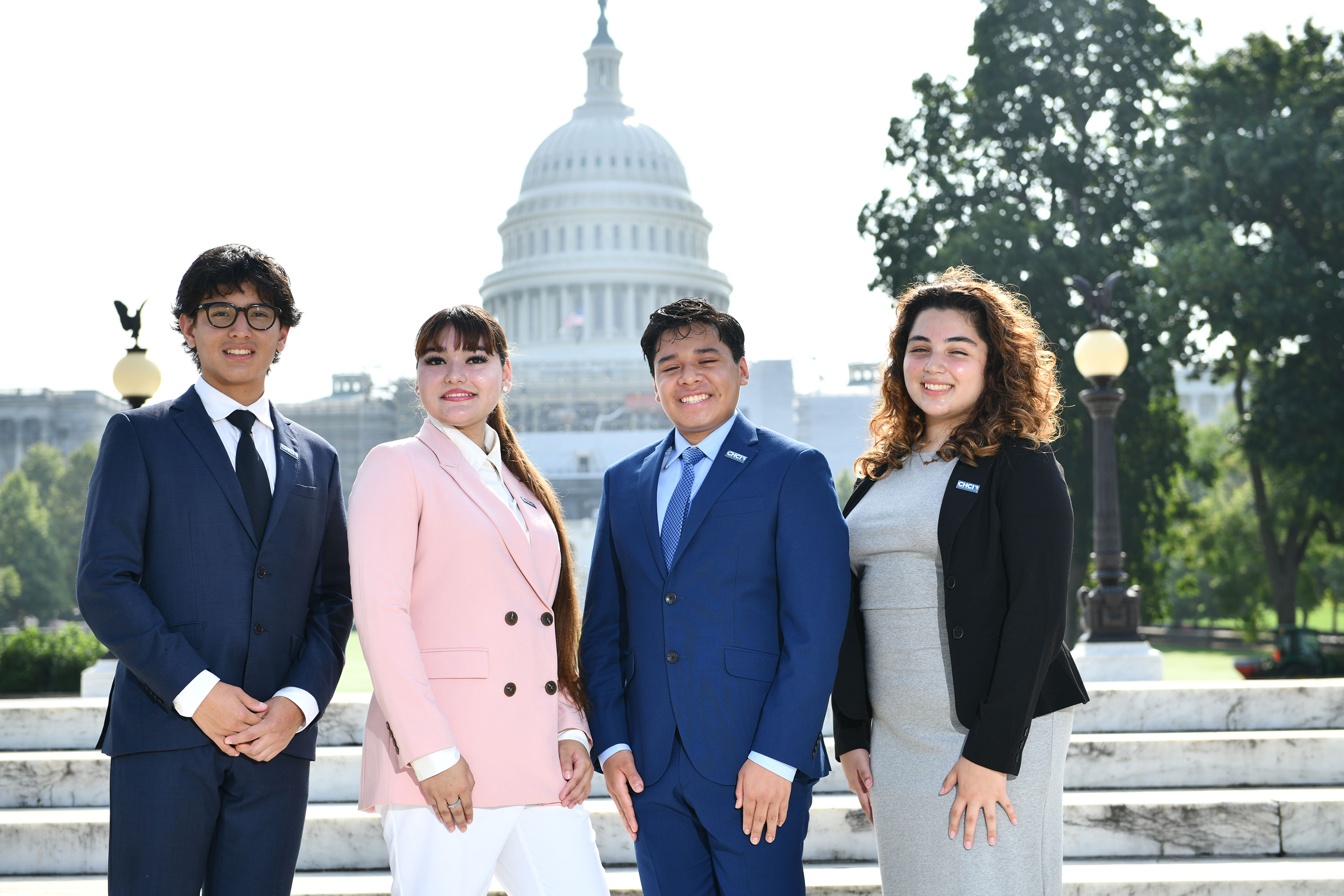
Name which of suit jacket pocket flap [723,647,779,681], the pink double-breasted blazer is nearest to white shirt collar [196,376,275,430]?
the pink double-breasted blazer

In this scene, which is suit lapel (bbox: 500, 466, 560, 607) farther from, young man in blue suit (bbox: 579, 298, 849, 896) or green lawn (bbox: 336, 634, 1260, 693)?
green lawn (bbox: 336, 634, 1260, 693)

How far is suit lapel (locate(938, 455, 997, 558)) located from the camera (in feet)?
10.1

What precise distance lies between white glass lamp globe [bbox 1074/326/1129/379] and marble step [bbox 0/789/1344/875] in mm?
6716

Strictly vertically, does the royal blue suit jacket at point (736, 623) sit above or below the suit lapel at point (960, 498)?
below

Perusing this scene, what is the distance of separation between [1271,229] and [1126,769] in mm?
18392

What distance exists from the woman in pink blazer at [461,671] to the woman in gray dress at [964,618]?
2.78ft

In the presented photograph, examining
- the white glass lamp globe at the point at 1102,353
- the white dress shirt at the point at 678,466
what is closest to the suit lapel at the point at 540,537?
the white dress shirt at the point at 678,466

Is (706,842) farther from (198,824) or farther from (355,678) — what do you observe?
(355,678)

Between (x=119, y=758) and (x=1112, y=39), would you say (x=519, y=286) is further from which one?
(x=119, y=758)

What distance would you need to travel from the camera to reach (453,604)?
312 cm

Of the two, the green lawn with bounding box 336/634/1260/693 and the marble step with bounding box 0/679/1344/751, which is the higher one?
the marble step with bounding box 0/679/1344/751

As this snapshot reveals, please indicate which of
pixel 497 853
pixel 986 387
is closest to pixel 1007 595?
Answer: pixel 986 387

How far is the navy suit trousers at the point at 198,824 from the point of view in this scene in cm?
304

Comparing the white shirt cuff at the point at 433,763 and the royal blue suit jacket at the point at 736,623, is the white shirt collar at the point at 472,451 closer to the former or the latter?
the royal blue suit jacket at the point at 736,623
